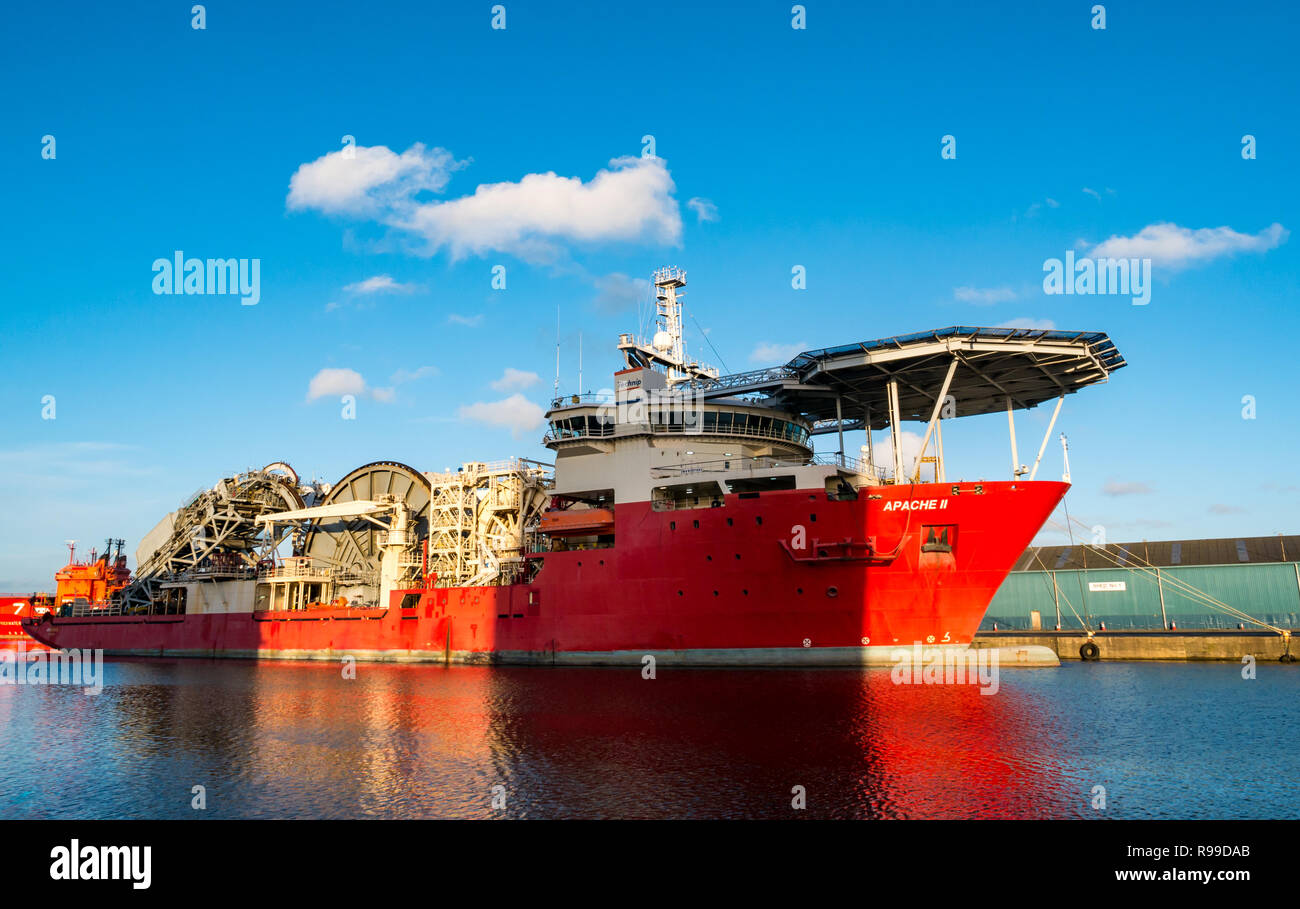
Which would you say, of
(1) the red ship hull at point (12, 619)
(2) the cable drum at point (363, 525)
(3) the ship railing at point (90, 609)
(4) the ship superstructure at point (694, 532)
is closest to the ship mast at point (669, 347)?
(4) the ship superstructure at point (694, 532)

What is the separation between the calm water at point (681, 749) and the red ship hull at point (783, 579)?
69.7 inches

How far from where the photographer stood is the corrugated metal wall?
3922cm

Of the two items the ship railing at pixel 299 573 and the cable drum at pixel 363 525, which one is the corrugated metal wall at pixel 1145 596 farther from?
the ship railing at pixel 299 573

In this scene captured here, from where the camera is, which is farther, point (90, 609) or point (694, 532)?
point (90, 609)

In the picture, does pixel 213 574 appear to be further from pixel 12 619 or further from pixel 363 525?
pixel 12 619

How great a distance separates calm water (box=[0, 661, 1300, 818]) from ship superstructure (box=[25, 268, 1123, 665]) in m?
2.83

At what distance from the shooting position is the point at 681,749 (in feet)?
54.3

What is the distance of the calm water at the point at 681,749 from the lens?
42.5 feet

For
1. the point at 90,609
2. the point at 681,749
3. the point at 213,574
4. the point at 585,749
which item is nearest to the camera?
the point at 681,749

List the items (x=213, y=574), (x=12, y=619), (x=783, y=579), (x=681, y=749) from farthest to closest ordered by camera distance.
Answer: (x=12, y=619) < (x=213, y=574) < (x=783, y=579) < (x=681, y=749)

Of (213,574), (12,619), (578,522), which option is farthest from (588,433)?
(12,619)

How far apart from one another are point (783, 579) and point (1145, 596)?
27225 mm
